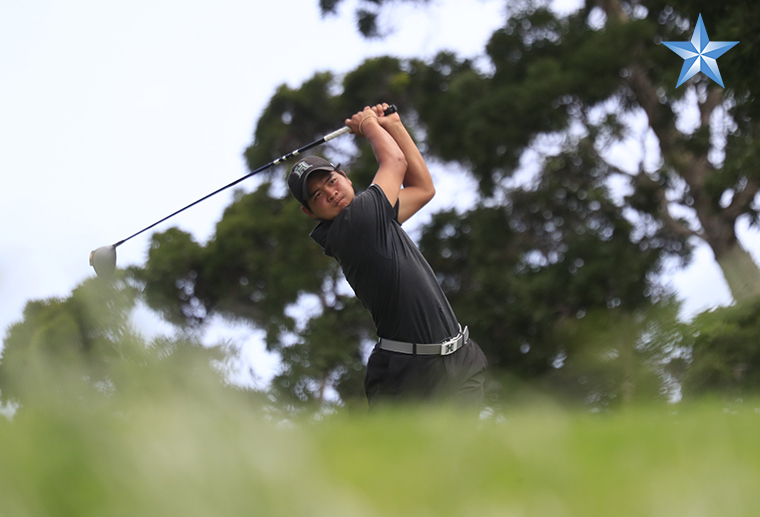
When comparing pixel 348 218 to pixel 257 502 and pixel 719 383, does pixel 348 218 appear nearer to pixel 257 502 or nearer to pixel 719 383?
pixel 257 502

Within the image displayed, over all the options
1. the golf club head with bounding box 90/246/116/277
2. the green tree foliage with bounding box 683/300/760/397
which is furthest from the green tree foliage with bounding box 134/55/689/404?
the golf club head with bounding box 90/246/116/277

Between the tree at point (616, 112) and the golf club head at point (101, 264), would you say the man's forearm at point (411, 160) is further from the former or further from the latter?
the tree at point (616, 112)

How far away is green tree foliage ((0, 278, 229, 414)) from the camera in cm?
60

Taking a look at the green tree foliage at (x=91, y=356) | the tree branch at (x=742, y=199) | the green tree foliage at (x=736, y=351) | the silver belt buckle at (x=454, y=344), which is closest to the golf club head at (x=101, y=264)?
the green tree foliage at (x=91, y=356)

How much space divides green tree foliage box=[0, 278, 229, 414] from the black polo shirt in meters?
2.48

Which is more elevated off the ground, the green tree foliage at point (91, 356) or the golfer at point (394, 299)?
the golfer at point (394, 299)

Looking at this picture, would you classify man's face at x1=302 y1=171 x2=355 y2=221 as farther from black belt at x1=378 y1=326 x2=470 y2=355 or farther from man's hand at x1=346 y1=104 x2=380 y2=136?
black belt at x1=378 y1=326 x2=470 y2=355

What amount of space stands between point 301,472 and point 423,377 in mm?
2643

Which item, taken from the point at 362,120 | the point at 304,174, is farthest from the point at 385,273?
the point at 362,120

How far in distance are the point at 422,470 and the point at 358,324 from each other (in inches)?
575

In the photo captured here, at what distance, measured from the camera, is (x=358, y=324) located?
15125 millimetres

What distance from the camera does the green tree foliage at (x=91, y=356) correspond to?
0.60 m

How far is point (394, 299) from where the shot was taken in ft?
10.4

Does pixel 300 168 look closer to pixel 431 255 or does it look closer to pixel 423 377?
pixel 423 377
